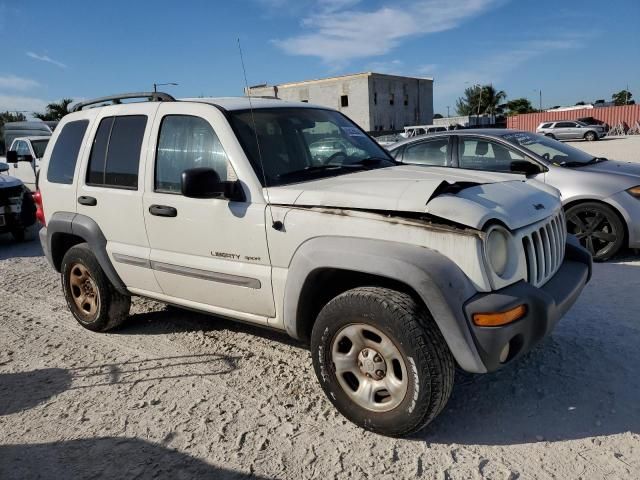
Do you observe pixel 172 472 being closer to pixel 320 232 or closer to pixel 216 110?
pixel 320 232

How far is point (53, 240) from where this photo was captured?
191 inches

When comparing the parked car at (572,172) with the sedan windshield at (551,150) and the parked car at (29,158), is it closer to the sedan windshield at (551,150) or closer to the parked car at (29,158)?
the sedan windshield at (551,150)

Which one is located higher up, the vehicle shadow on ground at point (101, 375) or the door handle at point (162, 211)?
the door handle at point (162, 211)

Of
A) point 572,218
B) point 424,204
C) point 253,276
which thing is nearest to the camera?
point 424,204

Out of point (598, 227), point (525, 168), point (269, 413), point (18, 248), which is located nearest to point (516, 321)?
point (269, 413)

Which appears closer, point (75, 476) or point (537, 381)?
point (75, 476)

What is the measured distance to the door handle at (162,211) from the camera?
3.72 m

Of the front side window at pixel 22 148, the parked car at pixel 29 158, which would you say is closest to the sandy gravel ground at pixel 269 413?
the parked car at pixel 29 158

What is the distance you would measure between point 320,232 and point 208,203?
887 millimetres

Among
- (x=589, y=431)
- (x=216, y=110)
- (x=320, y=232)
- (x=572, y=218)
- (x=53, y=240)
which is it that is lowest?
(x=589, y=431)

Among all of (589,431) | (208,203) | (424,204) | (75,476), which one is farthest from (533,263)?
(75,476)

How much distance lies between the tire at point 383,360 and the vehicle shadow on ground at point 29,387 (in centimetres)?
193

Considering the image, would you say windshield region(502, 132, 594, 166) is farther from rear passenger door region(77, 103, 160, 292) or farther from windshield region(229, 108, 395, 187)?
rear passenger door region(77, 103, 160, 292)

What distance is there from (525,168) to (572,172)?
0.67 meters
